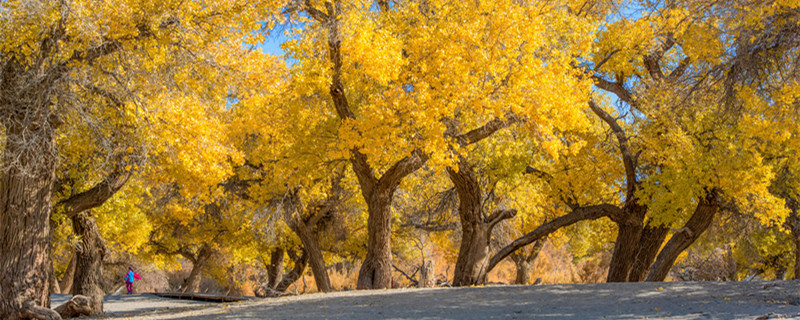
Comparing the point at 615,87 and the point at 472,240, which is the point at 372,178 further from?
the point at 615,87

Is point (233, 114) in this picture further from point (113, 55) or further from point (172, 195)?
point (113, 55)

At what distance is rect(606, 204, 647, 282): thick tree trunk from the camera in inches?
591

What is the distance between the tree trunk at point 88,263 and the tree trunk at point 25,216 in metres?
3.66

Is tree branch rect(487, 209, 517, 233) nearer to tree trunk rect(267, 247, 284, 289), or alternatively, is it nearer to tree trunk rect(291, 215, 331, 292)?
tree trunk rect(291, 215, 331, 292)

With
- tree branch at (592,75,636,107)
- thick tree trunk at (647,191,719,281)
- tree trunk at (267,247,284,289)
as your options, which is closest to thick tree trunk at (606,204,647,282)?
thick tree trunk at (647,191,719,281)

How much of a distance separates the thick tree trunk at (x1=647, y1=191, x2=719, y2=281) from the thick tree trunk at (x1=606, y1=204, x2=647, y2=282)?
56 centimetres

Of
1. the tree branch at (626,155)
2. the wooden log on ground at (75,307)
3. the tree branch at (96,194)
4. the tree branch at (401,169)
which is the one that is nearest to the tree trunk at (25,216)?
the wooden log on ground at (75,307)

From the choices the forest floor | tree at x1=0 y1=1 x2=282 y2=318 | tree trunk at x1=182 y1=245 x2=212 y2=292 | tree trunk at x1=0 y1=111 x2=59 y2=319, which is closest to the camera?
the forest floor

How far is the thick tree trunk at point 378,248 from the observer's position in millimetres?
13586

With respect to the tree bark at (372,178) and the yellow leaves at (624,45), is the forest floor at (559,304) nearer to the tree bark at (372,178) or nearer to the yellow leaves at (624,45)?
the tree bark at (372,178)

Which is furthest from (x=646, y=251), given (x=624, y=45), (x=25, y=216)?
(x=25, y=216)

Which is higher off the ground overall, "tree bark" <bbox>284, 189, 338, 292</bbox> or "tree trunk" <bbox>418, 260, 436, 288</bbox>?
"tree bark" <bbox>284, 189, 338, 292</bbox>

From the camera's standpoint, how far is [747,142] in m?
11.7

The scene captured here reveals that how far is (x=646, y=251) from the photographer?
15.1m
